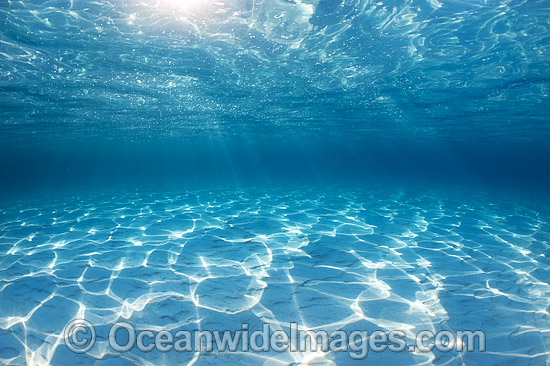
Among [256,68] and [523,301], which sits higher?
[256,68]

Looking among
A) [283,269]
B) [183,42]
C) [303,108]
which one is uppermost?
[183,42]

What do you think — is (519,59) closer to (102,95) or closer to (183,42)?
(183,42)

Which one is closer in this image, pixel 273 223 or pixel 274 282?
pixel 274 282

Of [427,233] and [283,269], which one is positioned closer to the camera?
[283,269]

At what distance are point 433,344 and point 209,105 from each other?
16669 mm

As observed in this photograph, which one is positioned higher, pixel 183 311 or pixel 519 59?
pixel 519 59

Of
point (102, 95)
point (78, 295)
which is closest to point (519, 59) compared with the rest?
point (78, 295)

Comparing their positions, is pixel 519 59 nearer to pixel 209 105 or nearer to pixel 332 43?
pixel 332 43

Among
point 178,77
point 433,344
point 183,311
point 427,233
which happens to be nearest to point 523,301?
point 433,344

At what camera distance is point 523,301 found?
4559 mm

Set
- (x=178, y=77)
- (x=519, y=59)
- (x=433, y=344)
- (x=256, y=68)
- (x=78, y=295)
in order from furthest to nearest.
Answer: (x=178, y=77) < (x=256, y=68) < (x=519, y=59) < (x=78, y=295) < (x=433, y=344)

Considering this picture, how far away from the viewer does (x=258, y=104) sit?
17.2m

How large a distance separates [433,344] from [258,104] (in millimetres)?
15818

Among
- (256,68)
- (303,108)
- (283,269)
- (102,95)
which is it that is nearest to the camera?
(283,269)
